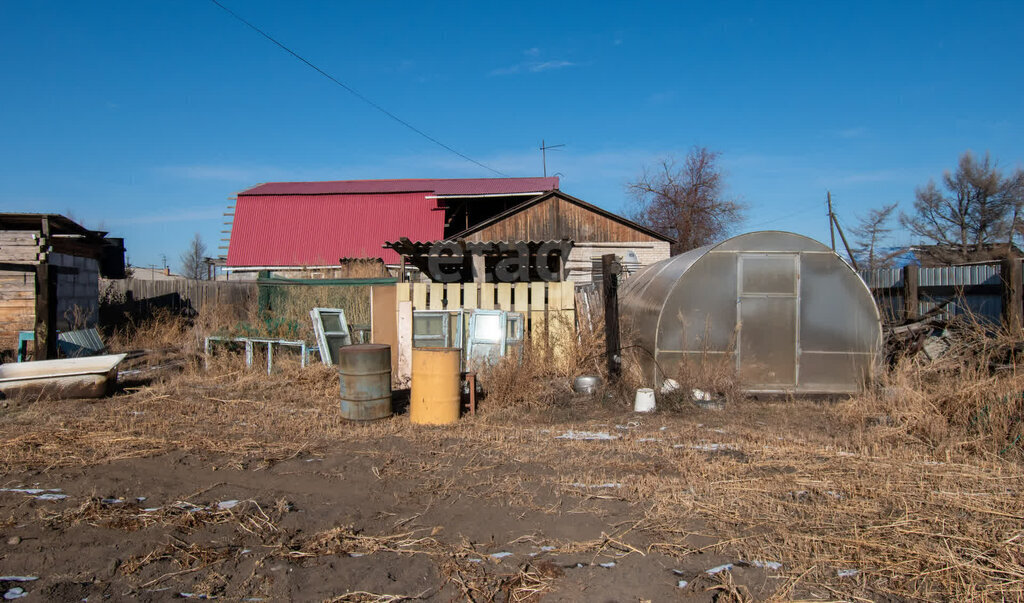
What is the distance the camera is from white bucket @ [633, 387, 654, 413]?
8859mm

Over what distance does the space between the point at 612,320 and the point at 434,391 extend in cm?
345

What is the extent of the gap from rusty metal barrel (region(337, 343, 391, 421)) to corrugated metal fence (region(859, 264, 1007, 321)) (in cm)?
964

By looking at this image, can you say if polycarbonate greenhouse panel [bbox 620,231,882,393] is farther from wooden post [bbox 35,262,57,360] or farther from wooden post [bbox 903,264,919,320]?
wooden post [bbox 35,262,57,360]

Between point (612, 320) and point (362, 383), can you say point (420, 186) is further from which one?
point (362, 383)

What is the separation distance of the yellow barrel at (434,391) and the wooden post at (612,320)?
295cm

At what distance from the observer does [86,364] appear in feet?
32.5

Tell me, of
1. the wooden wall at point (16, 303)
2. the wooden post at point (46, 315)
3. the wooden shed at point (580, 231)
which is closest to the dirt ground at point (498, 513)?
the wooden post at point (46, 315)

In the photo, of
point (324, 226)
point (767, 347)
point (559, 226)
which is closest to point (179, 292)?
point (324, 226)

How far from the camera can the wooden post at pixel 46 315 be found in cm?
1193

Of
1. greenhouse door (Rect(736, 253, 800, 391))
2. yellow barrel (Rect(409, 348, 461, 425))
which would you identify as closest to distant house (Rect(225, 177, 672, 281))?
greenhouse door (Rect(736, 253, 800, 391))

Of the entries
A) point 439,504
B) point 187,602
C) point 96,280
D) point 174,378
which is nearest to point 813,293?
point 439,504

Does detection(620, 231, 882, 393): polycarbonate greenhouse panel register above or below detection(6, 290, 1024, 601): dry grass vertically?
above

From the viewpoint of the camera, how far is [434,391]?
8.19 m

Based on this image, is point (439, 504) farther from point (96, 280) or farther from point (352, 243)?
point (352, 243)
